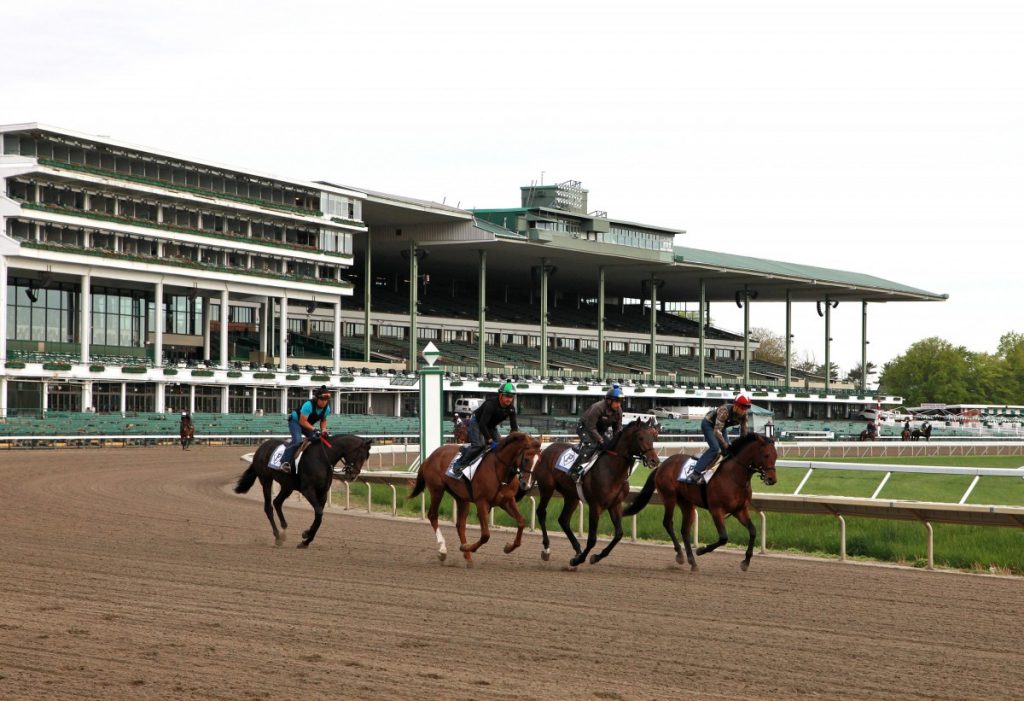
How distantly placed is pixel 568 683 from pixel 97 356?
58.9m

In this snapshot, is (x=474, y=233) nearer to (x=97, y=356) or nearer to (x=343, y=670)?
(x=97, y=356)

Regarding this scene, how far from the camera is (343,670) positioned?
840 cm

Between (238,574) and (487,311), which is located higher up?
(487,311)

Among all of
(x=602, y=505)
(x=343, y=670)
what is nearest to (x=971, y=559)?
(x=602, y=505)

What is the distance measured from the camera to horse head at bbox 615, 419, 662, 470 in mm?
14070

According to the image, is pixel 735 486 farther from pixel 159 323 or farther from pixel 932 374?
pixel 932 374

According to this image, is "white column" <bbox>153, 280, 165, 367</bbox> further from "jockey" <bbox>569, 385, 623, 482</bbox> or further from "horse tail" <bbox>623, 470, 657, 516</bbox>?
"jockey" <bbox>569, 385, 623, 482</bbox>

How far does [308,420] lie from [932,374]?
112 metres

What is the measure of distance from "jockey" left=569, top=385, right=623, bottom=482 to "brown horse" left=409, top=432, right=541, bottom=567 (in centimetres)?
51

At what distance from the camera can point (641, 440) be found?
14195mm

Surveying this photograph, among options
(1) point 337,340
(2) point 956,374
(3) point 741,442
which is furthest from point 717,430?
(2) point 956,374

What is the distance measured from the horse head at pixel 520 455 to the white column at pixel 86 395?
1868 inches

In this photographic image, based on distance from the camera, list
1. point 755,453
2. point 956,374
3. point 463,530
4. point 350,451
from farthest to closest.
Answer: point 956,374
point 350,451
point 463,530
point 755,453

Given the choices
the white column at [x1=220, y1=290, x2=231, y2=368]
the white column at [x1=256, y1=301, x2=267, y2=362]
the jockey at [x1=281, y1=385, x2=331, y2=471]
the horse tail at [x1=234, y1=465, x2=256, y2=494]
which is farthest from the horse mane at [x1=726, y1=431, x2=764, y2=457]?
the white column at [x1=256, y1=301, x2=267, y2=362]
